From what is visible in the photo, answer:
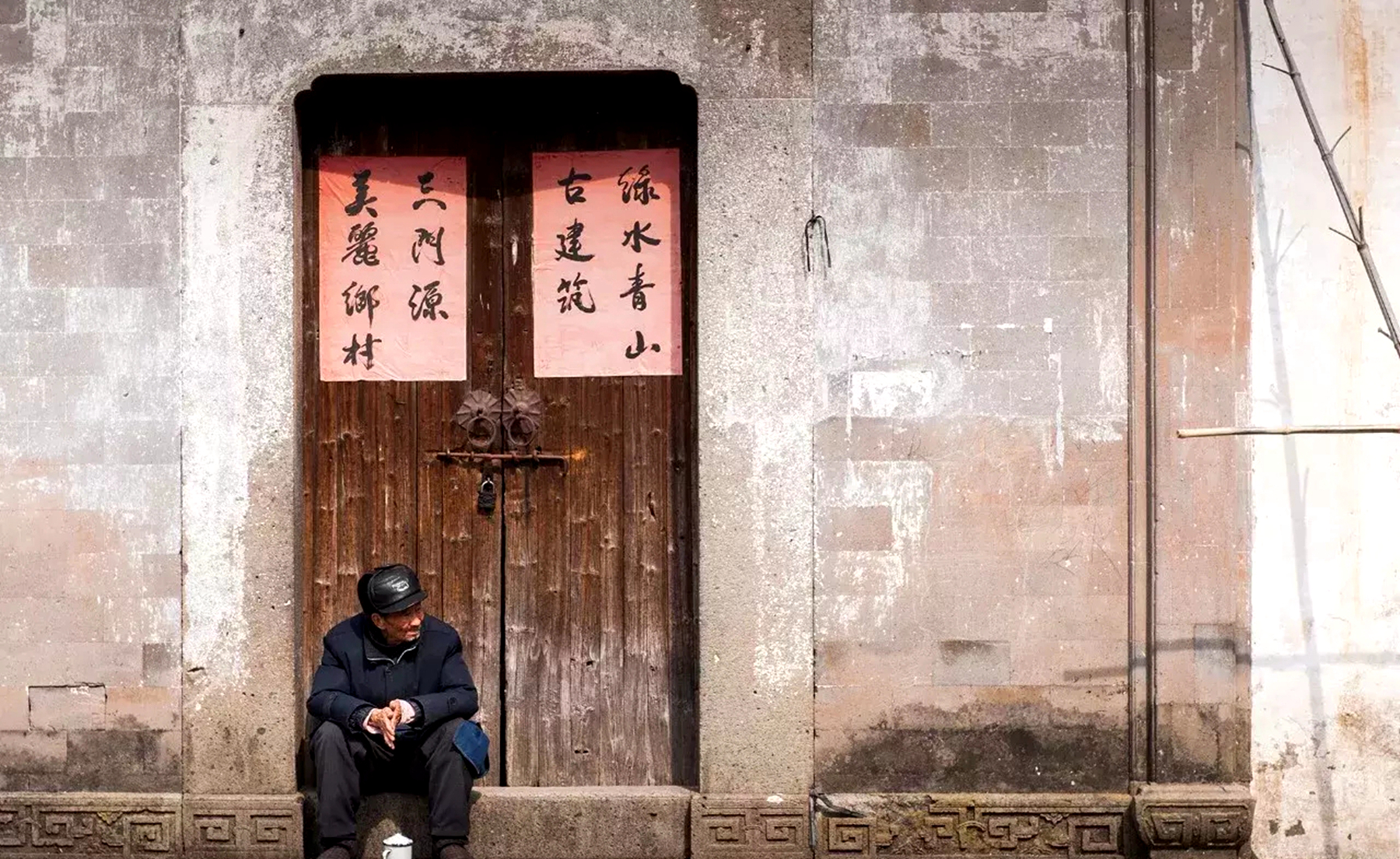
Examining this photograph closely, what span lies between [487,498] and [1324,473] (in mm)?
3705

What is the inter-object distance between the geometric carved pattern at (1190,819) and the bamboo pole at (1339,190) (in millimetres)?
2041

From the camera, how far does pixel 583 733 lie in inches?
269

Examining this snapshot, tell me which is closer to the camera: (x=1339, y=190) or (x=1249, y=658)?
(x=1339, y=190)

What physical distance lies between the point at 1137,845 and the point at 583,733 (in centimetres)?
249

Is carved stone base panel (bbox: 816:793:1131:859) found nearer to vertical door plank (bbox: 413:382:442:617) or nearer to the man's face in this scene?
the man's face

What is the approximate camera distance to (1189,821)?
20.8 feet

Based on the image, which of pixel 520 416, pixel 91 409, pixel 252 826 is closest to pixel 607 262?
pixel 520 416

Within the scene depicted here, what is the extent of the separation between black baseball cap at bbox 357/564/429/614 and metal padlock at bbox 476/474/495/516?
665 mm

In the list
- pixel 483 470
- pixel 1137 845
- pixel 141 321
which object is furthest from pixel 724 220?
pixel 1137 845

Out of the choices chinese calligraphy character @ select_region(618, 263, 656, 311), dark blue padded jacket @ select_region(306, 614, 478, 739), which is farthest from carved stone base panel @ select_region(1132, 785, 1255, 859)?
chinese calligraphy character @ select_region(618, 263, 656, 311)

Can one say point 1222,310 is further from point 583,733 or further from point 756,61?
point 583,733

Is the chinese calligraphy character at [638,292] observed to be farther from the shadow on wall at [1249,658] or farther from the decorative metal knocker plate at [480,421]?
the shadow on wall at [1249,658]

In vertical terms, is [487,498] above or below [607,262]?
below

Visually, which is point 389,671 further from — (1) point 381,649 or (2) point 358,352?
(2) point 358,352
